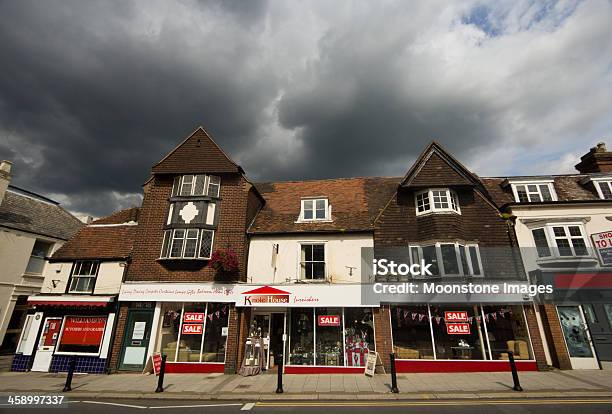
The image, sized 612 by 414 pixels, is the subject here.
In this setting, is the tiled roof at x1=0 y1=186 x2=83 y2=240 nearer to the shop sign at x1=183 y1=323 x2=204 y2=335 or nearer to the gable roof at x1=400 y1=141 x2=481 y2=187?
the shop sign at x1=183 y1=323 x2=204 y2=335

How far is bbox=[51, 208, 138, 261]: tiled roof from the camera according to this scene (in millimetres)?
15734

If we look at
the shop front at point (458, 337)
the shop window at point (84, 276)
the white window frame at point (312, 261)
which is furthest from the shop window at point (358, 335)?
the shop window at point (84, 276)

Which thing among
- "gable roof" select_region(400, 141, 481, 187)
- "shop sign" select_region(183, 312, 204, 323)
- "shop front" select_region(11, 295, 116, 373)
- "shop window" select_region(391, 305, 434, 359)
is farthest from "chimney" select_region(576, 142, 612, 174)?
"shop front" select_region(11, 295, 116, 373)

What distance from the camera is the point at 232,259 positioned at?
14.3 m

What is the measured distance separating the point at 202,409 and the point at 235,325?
5.08 metres

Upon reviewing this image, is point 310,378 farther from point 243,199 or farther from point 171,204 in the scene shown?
point 171,204

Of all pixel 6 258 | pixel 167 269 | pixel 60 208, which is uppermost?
pixel 60 208

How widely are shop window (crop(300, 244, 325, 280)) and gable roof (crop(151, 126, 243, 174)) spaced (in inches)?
242

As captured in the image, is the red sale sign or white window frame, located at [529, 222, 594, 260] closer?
the red sale sign

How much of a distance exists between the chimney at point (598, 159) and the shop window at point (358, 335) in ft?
60.6

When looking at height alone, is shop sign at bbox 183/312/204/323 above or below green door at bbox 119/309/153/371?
above

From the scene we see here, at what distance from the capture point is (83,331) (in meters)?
14.5

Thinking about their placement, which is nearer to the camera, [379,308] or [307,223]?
[379,308]

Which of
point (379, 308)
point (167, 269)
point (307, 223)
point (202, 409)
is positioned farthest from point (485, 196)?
point (167, 269)
